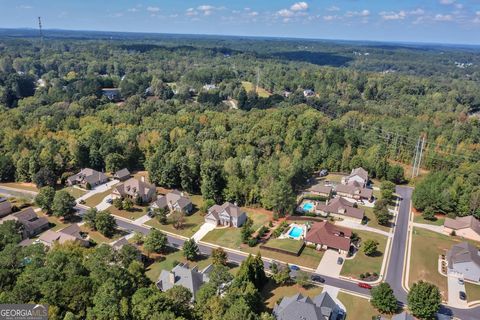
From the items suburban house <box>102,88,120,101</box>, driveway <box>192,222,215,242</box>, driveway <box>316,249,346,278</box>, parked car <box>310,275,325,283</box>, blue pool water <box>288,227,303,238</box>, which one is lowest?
driveway <box>192,222,215,242</box>

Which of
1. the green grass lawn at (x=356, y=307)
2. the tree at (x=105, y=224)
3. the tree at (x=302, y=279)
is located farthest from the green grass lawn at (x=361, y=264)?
the tree at (x=105, y=224)

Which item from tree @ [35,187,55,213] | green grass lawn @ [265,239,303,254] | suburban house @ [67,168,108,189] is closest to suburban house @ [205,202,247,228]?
green grass lawn @ [265,239,303,254]

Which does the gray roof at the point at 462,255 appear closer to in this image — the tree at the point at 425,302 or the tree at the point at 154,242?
the tree at the point at 425,302

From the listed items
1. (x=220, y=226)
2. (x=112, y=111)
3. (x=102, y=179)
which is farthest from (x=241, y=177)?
(x=112, y=111)

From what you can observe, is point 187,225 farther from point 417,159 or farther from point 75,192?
point 417,159

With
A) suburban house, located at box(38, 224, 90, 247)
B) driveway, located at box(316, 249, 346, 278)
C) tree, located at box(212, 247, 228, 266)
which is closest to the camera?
driveway, located at box(316, 249, 346, 278)

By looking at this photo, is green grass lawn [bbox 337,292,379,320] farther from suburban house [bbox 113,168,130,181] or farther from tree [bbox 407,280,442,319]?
suburban house [bbox 113,168,130,181]

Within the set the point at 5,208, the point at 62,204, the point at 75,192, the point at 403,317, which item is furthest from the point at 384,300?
the point at 5,208
